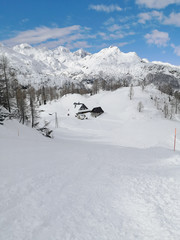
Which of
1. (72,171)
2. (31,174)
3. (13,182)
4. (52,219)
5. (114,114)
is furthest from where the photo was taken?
(114,114)

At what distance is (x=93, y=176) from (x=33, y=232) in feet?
13.0

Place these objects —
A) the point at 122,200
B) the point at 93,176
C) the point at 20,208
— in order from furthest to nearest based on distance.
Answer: the point at 93,176, the point at 122,200, the point at 20,208

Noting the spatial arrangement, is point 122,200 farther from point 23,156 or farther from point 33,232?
point 23,156

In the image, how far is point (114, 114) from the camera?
7675 centimetres

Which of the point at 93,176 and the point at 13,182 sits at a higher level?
the point at 13,182

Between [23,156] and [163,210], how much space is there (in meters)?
7.88

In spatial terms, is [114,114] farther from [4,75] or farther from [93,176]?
[93,176]

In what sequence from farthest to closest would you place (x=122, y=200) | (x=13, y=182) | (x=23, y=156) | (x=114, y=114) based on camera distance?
1. (x=114, y=114)
2. (x=23, y=156)
3. (x=13, y=182)
4. (x=122, y=200)

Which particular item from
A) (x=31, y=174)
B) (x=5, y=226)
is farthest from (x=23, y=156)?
(x=5, y=226)

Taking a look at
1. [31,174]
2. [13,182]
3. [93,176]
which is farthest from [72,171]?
[13,182]

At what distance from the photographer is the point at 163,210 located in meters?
4.54

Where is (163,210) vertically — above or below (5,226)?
below

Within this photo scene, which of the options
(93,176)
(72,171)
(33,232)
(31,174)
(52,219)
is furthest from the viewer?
(72,171)

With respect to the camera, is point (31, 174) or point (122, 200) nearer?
point (122, 200)
